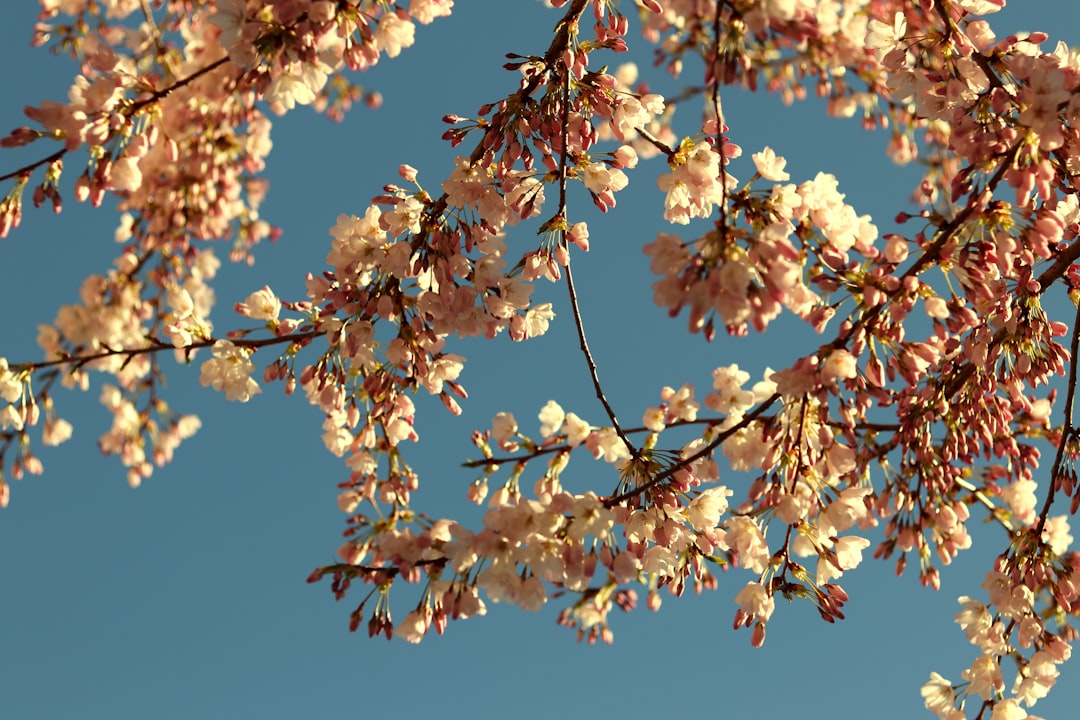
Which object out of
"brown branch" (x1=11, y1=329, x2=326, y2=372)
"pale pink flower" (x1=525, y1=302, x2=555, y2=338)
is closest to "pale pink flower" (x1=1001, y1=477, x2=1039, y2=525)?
"pale pink flower" (x1=525, y1=302, x2=555, y2=338)

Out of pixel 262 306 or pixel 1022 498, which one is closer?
pixel 262 306

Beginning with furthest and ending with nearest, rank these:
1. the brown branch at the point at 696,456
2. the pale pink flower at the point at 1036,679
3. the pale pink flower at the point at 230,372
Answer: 1. the pale pink flower at the point at 1036,679
2. the pale pink flower at the point at 230,372
3. the brown branch at the point at 696,456

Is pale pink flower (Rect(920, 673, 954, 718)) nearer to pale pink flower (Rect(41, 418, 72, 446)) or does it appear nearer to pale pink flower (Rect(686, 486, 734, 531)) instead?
pale pink flower (Rect(686, 486, 734, 531))

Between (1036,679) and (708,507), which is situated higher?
(708,507)

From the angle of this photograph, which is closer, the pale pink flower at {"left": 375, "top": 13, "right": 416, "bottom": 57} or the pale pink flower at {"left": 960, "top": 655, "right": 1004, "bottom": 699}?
the pale pink flower at {"left": 375, "top": 13, "right": 416, "bottom": 57}

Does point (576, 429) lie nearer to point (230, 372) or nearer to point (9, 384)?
point (230, 372)

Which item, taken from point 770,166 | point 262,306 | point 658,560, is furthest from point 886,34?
point 262,306

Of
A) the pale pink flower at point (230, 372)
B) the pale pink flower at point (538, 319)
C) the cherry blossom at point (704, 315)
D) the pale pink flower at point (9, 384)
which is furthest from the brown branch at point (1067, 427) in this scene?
the pale pink flower at point (9, 384)

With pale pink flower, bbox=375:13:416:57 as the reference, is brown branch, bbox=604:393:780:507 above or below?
below

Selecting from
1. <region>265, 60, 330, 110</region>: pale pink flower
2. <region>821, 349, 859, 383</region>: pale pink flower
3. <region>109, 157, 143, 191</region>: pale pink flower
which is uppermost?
<region>265, 60, 330, 110</region>: pale pink flower

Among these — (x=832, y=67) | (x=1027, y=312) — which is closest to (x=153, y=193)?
(x=832, y=67)

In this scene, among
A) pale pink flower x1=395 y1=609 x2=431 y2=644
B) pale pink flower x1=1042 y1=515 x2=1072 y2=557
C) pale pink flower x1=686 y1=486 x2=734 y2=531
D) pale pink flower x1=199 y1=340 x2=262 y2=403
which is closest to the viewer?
pale pink flower x1=395 y1=609 x2=431 y2=644

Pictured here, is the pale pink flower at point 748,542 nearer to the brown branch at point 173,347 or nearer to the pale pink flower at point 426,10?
the brown branch at point 173,347

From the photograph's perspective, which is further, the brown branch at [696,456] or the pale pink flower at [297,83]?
the pale pink flower at [297,83]
